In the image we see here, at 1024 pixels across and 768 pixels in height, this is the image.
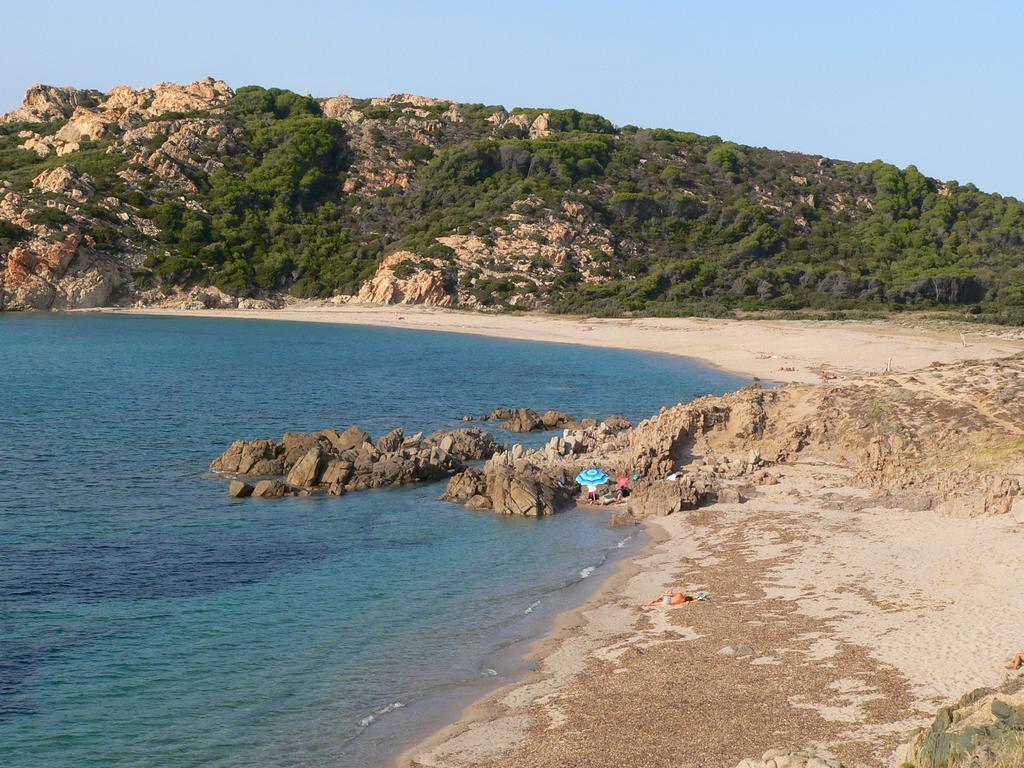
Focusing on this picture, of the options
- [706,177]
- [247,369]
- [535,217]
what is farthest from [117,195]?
[706,177]

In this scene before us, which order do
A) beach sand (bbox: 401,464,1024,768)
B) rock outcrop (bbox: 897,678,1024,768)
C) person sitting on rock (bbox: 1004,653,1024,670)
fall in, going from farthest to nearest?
person sitting on rock (bbox: 1004,653,1024,670) < beach sand (bbox: 401,464,1024,768) < rock outcrop (bbox: 897,678,1024,768)

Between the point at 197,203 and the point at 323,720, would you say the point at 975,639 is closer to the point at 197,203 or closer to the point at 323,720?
the point at 323,720

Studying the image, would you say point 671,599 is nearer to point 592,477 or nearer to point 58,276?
point 592,477

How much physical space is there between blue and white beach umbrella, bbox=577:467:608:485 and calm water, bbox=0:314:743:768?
1.85 m

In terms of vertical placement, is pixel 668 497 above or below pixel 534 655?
above

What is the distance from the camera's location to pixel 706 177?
12119cm

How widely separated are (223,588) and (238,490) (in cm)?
818

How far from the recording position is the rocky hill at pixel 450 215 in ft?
310

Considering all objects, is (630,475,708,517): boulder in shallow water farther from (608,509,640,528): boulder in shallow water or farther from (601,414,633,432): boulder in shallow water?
(601,414,633,432): boulder in shallow water

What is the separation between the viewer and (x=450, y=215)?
109 m

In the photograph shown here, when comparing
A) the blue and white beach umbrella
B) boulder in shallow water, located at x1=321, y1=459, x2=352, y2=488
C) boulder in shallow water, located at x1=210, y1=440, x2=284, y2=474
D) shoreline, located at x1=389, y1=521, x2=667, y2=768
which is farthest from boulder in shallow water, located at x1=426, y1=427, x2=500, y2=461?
shoreline, located at x1=389, y1=521, x2=667, y2=768

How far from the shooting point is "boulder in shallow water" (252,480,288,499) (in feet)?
91.1

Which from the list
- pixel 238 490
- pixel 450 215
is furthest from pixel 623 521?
pixel 450 215

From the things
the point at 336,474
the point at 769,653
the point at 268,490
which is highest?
the point at 769,653
